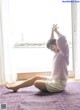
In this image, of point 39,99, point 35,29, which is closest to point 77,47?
point 35,29

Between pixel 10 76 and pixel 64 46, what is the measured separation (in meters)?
1.02

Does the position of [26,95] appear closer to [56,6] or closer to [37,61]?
[37,61]

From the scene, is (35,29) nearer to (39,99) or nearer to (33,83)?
(33,83)

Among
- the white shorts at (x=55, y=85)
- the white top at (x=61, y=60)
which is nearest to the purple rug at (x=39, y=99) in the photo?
the white shorts at (x=55, y=85)

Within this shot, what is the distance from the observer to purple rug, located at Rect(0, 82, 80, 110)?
6.41ft

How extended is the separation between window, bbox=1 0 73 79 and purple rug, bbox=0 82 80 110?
610mm

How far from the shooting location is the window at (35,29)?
3.12 meters

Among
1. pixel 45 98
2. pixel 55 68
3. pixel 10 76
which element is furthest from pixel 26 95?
pixel 10 76

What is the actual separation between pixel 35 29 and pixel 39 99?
54.8 inches

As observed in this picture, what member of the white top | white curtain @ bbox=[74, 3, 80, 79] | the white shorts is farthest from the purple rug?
white curtain @ bbox=[74, 3, 80, 79]

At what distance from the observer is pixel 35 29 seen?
127 inches

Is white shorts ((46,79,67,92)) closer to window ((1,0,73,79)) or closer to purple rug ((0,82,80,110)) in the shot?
purple rug ((0,82,80,110))

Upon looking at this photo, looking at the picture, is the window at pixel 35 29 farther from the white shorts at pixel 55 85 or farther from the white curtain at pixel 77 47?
the white shorts at pixel 55 85

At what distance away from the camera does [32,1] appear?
313 cm
